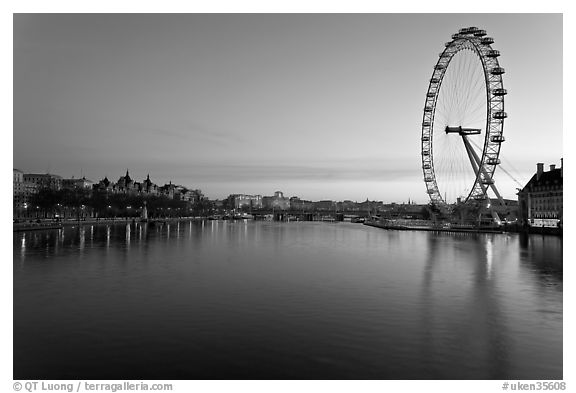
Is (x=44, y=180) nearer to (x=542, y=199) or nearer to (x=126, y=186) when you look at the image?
(x=126, y=186)

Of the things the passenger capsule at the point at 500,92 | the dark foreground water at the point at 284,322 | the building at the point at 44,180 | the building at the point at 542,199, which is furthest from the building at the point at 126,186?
the dark foreground water at the point at 284,322

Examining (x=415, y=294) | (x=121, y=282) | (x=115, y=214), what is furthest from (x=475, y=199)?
(x=115, y=214)

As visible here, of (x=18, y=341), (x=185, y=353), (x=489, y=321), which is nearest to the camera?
(x=185, y=353)

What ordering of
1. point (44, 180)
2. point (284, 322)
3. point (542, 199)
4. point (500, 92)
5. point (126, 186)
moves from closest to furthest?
point (284, 322) → point (500, 92) → point (542, 199) → point (44, 180) → point (126, 186)

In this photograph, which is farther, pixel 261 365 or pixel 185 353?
pixel 185 353

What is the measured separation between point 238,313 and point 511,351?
879 cm

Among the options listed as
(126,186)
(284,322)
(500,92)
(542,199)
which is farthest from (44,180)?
(284,322)

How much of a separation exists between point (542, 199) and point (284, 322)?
8318 centimetres

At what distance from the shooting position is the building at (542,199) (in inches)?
3073

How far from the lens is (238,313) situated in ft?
53.2

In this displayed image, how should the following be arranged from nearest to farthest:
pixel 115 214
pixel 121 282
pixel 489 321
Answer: pixel 489 321 < pixel 121 282 < pixel 115 214

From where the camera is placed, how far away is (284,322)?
591 inches

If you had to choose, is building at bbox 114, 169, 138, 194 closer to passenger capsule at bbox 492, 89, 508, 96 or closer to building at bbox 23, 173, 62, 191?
building at bbox 23, 173, 62, 191
